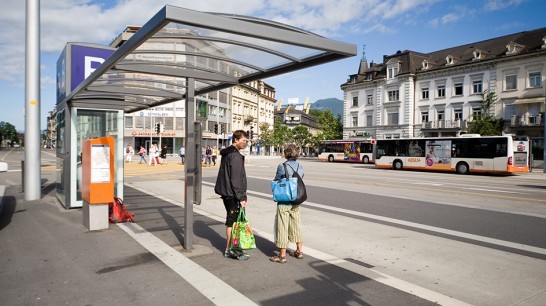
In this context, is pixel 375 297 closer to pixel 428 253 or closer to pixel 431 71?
pixel 428 253

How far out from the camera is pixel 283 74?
5410 millimetres

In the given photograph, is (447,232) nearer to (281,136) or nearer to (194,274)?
(194,274)

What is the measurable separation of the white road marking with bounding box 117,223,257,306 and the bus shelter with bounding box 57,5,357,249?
41 centimetres

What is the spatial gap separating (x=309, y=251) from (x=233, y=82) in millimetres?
2972

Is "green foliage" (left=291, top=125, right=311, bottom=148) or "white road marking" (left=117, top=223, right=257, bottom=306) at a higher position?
"green foliage" (left=291, top=125, right=311, bottom=148)

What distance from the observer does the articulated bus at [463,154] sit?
22906 millimetres

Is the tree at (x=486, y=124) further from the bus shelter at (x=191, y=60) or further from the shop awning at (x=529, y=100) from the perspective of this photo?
the bus shelter at (x=191, y=60)

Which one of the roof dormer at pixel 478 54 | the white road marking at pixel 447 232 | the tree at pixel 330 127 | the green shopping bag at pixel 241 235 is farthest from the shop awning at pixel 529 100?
the green shopping bag at pixel 241 235

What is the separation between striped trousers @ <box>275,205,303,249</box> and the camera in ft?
16.3

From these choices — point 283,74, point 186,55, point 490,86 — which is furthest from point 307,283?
point 490,86

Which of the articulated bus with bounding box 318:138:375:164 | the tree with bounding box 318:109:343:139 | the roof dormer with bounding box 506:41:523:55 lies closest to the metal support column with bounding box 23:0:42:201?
the articulated bus with bounding box 318:138:375:164

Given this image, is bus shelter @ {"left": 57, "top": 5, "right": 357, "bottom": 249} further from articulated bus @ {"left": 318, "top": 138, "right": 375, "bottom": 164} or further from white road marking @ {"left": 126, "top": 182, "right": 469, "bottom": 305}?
articulated bus @ {"left": 318, "top": 138, "right": 375, "bottom": 164}

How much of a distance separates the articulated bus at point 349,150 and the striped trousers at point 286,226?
35.9 metres

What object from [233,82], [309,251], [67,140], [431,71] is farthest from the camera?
[431,71]
